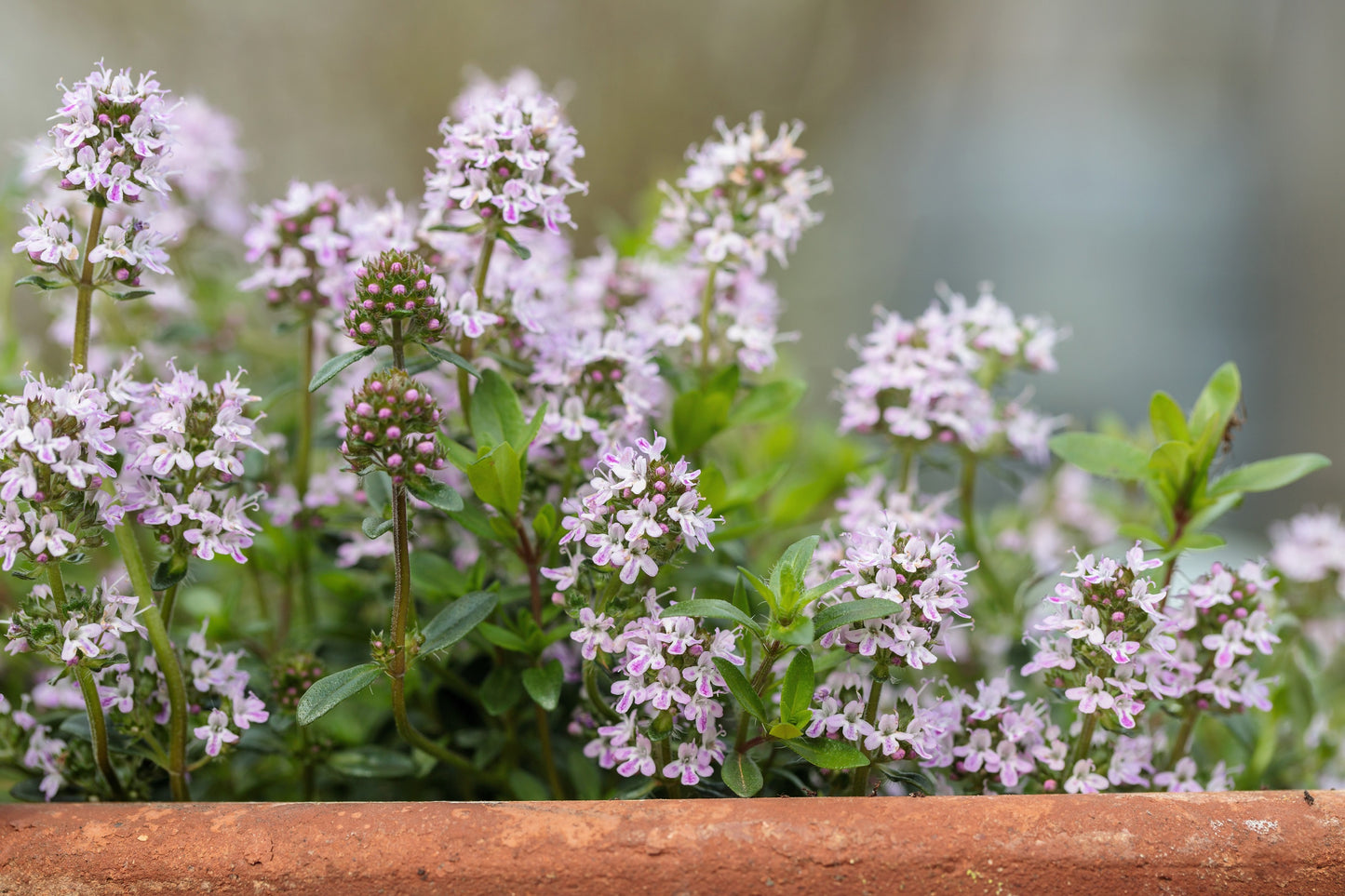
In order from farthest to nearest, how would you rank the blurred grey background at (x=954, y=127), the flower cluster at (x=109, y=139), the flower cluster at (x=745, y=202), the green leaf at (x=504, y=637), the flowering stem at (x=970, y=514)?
1. the blurred grey background at (x=954, y=127)
2. the flowering stem at (x=970, y=514)
3. the flower cluster at (x=745, y=202)
4. the green leaf at (x=504, y=637)
5. the flower cluster at (x=109, y=139)

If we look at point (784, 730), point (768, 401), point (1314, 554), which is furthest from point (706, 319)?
point (1314, 554)

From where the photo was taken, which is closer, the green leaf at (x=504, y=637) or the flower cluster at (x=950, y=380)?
the green leaf at (x=504, y=637)

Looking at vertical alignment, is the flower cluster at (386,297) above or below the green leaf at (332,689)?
above

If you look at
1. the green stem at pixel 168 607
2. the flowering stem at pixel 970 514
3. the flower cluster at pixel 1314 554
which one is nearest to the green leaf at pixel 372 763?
the green stem at pixel 168 607

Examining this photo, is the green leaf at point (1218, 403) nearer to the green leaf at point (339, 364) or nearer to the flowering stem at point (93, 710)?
the green leaf at point (339, 364)

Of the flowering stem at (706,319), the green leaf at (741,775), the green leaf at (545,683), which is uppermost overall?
the flowering stem at (706,319)

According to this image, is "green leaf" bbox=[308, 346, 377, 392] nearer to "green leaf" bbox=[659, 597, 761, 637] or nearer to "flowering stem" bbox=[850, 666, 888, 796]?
"green leaf" bbox=[659, 597, 761, 637]
